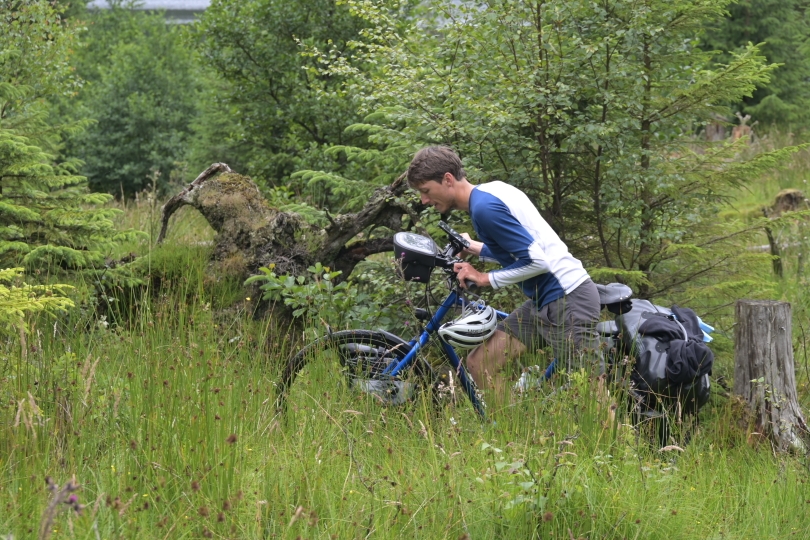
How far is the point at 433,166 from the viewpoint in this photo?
4828 millimetres

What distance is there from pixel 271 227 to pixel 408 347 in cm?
211

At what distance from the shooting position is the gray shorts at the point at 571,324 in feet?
16.0

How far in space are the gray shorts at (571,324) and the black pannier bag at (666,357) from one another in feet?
0.82

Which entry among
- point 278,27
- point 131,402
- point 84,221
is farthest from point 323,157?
point 131,402

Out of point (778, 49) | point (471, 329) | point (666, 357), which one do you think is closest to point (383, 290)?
point (471, 329)

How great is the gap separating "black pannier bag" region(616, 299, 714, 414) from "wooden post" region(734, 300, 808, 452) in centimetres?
38

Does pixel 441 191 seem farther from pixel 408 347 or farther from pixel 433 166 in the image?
pixel 408 347

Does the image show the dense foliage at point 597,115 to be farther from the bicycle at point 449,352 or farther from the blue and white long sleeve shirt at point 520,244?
the blue and white long sleeve shirt at point 520,244

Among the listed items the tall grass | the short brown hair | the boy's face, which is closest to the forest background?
the tall grass

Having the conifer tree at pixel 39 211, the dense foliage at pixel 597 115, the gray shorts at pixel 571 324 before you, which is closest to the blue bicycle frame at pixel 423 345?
the gray shorts at pixel 571 324

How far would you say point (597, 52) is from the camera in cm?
651

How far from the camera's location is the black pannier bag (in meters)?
4.95

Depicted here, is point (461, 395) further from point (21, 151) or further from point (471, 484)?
point (21, 151)

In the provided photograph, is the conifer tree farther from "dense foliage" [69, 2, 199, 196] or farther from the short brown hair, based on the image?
"dense foliage" [69, 2, 199, 196]
